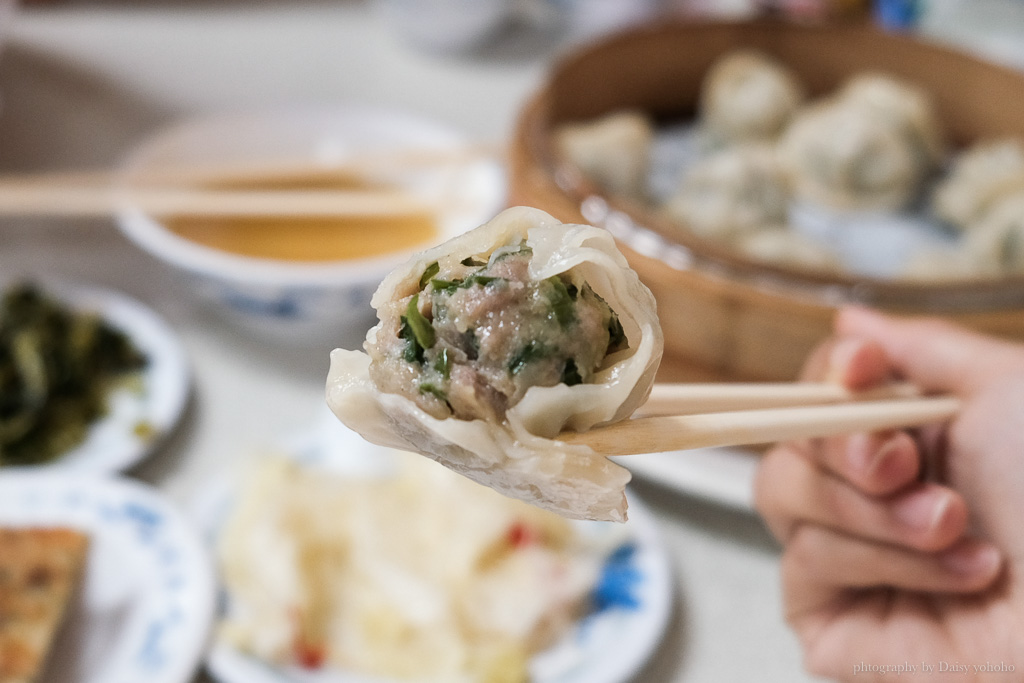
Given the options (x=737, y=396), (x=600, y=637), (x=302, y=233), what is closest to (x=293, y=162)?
(x=302, y=233)

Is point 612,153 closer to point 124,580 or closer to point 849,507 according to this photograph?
point 849,507

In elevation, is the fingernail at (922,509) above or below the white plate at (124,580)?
above

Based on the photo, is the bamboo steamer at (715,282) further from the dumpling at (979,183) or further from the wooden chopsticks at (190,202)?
the wooden chopsticks at (190,202)

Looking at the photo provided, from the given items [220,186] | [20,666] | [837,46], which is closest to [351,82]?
[220,186]

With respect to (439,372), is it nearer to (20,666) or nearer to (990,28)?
(20,666)

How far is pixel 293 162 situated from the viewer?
2.49 metres

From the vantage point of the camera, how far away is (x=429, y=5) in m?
3.61

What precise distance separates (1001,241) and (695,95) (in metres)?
1.25

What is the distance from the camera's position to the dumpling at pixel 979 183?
2.58m

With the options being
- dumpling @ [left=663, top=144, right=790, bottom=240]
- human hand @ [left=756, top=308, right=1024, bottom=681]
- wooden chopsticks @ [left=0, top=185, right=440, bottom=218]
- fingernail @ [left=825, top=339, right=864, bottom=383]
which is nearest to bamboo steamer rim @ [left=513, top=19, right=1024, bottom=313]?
dumpling @ [left=663, top=144, right=790, bottom=240]

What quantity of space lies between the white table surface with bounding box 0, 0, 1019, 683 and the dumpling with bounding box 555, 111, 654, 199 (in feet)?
2.66

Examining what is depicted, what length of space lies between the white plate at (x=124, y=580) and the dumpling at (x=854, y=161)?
→ 7.29 feet

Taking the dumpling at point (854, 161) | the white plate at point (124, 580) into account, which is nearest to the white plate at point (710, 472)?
the white plate at point (124, 580)

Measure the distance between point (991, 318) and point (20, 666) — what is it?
192 cm
